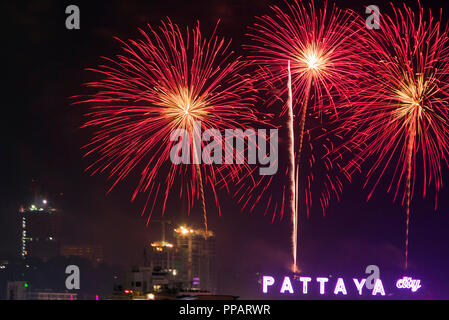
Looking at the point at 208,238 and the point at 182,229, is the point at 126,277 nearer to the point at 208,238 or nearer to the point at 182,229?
the point at 182,229

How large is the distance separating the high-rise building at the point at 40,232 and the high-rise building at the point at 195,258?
23216mm

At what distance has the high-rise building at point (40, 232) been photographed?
323 feet

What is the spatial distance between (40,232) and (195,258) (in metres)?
27.5

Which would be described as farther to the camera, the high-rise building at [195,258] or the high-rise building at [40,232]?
the high-rise building at [40,232]

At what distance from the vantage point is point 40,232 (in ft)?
327

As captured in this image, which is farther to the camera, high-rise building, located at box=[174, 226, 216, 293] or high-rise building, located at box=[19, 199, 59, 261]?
high-rise building, located at box=[19, 199, 59, 261]

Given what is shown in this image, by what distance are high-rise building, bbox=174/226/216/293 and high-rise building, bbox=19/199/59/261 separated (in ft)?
76.2

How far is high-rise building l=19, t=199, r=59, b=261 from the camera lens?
3880 inches

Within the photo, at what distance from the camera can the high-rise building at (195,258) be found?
269 ft

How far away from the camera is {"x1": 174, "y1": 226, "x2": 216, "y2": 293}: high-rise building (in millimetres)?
82125

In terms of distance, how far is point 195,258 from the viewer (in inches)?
3396

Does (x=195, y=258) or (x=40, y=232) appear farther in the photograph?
(x=40, y=232)
